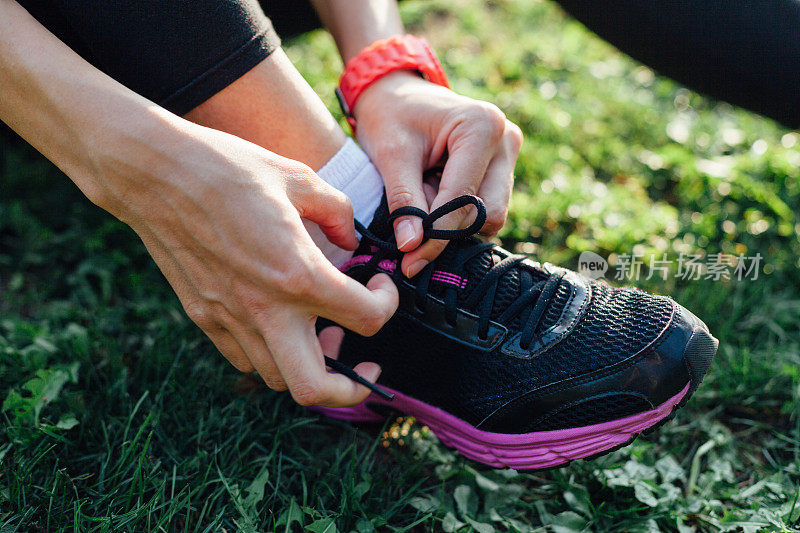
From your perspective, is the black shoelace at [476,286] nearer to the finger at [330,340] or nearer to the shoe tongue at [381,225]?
the shoe tongue at [381,225]

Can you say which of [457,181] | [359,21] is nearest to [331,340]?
[457,181]

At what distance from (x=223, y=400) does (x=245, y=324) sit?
457 mm

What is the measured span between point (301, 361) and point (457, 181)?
1.75 ft

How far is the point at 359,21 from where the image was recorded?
5.49ft

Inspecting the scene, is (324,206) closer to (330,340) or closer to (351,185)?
(351,185)

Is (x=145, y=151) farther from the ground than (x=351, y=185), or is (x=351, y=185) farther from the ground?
(x=145, y=151)

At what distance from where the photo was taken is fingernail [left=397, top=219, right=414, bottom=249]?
1.27 meters

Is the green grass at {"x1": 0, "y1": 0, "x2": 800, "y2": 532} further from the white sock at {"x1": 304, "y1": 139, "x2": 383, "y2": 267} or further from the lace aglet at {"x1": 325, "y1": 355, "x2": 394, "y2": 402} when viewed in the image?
the white sock at {"x1": 304, "y1": 139, "x2": 383, "y2": 267}

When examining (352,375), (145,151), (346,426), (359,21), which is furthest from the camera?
(359,21)

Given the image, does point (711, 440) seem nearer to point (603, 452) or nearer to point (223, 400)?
point (603, 452)

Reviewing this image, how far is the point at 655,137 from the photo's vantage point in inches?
104

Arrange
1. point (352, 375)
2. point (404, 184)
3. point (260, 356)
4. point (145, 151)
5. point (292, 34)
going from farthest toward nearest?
point (292, 34) < point (404, 184) < point (352, 375) < point (260, 356) < point (145, 151)

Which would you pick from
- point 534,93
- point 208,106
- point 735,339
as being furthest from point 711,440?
point 534,93

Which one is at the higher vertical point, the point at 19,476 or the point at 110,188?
the point at 110,188
